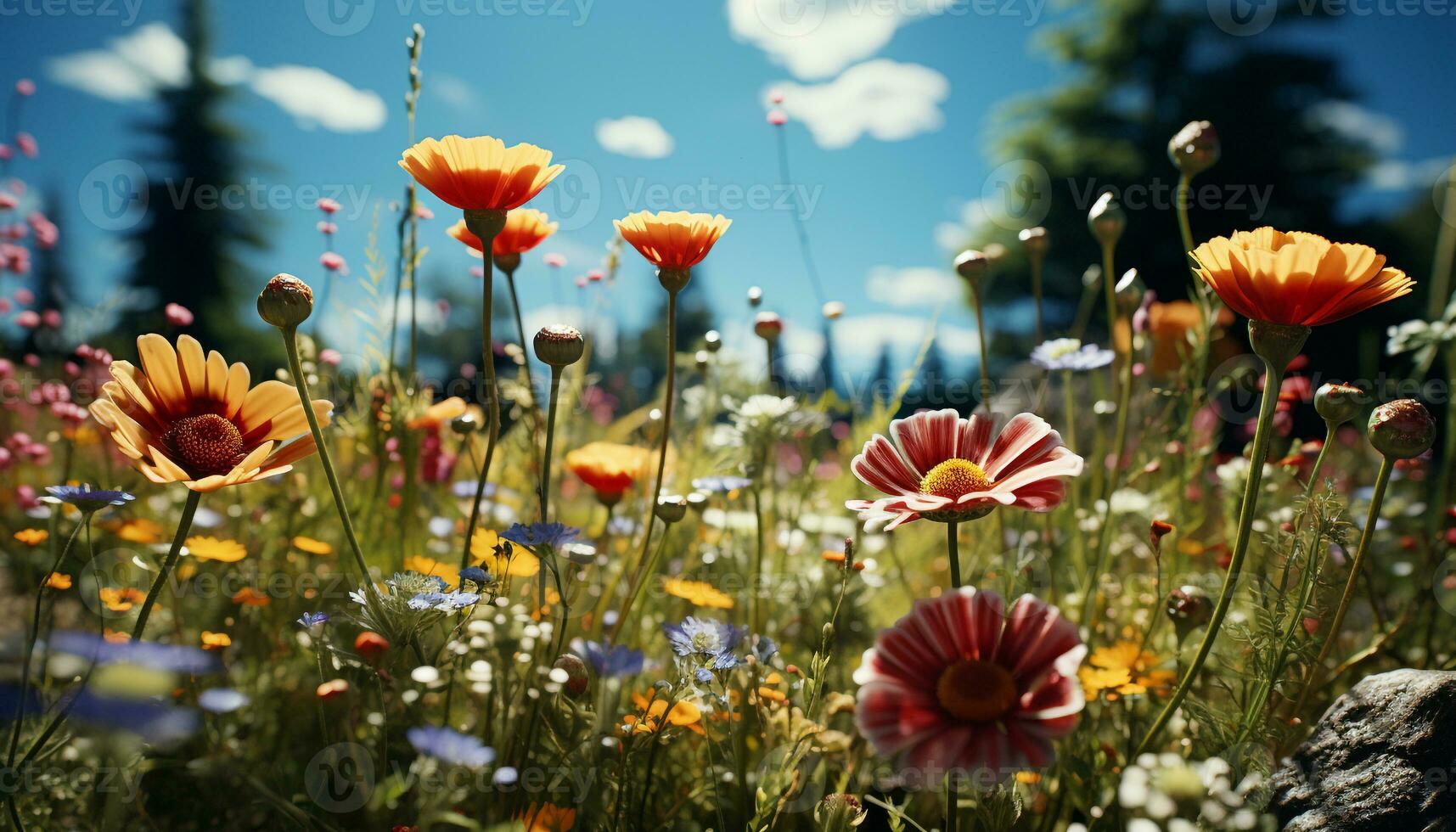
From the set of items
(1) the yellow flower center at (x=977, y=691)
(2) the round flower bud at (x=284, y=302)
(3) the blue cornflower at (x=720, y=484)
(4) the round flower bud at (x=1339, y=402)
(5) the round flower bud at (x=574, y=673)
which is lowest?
(5) the round flower bud at (x=574, y=673)

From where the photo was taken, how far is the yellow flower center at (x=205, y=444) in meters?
0.96

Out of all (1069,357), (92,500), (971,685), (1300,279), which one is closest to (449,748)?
(971,685)

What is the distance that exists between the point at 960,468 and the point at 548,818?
0.68 metres

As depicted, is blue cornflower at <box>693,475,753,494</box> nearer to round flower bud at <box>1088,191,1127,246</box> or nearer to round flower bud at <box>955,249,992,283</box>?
round flower bud at <box>955,249,992,283</box>

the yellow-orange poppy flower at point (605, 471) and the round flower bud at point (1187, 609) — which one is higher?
the yellow-orange poppy flower at point (605, 471)

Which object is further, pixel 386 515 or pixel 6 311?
pixel 6 311

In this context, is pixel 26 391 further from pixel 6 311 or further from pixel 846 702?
pixel 846 702

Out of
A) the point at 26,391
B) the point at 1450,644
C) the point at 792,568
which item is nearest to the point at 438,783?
the point at 792,568

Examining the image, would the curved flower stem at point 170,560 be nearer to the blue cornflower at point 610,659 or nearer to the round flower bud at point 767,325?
the blue cornflower at point 610,659

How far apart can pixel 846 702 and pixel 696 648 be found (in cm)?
27

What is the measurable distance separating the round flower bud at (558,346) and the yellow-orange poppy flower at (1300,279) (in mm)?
701

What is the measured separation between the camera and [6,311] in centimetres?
283

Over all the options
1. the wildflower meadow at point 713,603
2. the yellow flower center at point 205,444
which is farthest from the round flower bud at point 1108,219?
the yellow flower center at point 205,444

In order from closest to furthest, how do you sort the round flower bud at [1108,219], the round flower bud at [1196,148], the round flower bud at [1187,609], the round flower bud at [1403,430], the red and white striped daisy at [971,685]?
the red and white striped daisy at [971,685], the round flower bud at [1403,430], the round flower bud at [1187,609], the round flower bud at [1196,148], the round flower bud at [1108,219]
